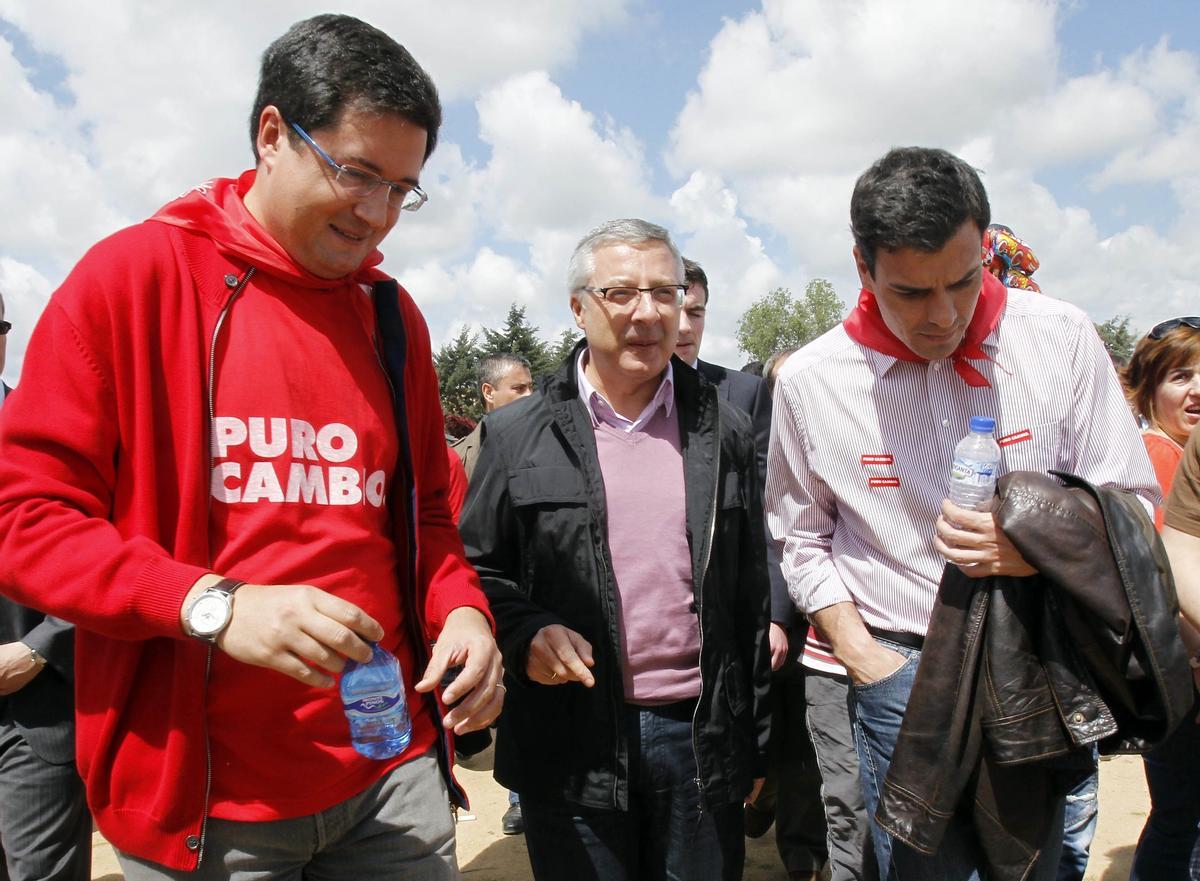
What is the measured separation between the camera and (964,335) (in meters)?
2.57

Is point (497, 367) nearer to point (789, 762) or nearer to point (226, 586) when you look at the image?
point (789, 762)

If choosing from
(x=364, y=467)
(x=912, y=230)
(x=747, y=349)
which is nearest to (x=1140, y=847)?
(x=912, y=230)

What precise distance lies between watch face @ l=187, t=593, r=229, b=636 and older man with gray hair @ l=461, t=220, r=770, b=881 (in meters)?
1.11

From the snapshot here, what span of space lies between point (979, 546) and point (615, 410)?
1204 millimetres

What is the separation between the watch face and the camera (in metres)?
1.61

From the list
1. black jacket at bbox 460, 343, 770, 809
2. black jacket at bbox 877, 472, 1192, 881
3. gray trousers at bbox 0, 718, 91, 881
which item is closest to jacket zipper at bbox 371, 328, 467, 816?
black jacket at bbox 460, 343, 770, 809

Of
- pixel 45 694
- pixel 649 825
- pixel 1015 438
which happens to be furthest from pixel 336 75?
pixel 45 694

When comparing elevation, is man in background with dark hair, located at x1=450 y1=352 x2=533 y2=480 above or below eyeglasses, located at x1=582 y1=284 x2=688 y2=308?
above

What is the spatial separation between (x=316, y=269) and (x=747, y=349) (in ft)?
256

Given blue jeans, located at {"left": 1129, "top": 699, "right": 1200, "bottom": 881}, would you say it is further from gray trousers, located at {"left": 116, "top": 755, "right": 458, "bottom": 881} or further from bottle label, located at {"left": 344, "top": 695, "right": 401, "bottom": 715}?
bottle label, located at {"left": 344, "top": 695, "right": 401, "bottom": 715}

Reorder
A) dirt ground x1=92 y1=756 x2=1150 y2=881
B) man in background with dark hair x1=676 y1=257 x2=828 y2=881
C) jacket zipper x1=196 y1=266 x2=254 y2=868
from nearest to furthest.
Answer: jacket zipper x1=196 y1=266 x2=254 y2=868
man in background with dark hair x1=676 y1=257 x2=828 y2=881
dirt ground x1=92 y1=756 x2=1150 y2=881

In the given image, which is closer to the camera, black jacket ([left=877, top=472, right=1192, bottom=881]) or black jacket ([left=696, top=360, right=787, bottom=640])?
black jacket ([left=877, top=472, right=1192, bottom=881])

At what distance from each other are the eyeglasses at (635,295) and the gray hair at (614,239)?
7 cm

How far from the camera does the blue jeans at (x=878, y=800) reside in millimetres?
2473
